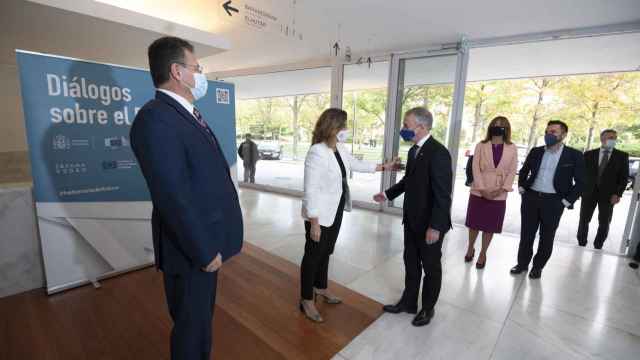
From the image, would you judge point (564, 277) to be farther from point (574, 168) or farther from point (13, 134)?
point (13, 134)

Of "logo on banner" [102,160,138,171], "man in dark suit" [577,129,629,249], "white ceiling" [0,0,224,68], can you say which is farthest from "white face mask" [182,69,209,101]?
"man in dark suit" [577,129,629,249]

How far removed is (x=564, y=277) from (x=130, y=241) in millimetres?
4445

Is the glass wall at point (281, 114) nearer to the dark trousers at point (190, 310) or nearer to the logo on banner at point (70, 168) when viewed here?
the logo on banner at point (70, 168)

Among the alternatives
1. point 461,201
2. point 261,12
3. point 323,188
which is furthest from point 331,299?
point 461,201

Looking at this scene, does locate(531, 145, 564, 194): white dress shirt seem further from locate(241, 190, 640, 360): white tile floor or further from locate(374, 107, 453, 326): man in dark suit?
locate(374, 107, 453, 326): man in dark suit

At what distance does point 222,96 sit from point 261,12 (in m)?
1.00

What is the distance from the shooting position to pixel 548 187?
2826mm

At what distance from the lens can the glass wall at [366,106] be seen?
5.49m

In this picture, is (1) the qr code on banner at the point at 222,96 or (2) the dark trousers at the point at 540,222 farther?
(1) the qr code on banner at the point at 222,96

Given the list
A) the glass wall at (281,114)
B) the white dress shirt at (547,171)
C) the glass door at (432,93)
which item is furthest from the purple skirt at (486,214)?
the glass wall at (281,114)

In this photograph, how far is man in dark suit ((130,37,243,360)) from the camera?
1.07 metres

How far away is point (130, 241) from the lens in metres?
2.90

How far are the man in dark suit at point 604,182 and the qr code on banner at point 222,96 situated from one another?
472 centimetres

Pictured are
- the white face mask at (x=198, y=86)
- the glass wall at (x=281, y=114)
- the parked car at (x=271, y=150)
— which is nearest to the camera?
the white face mask at (x=198, y=86)
